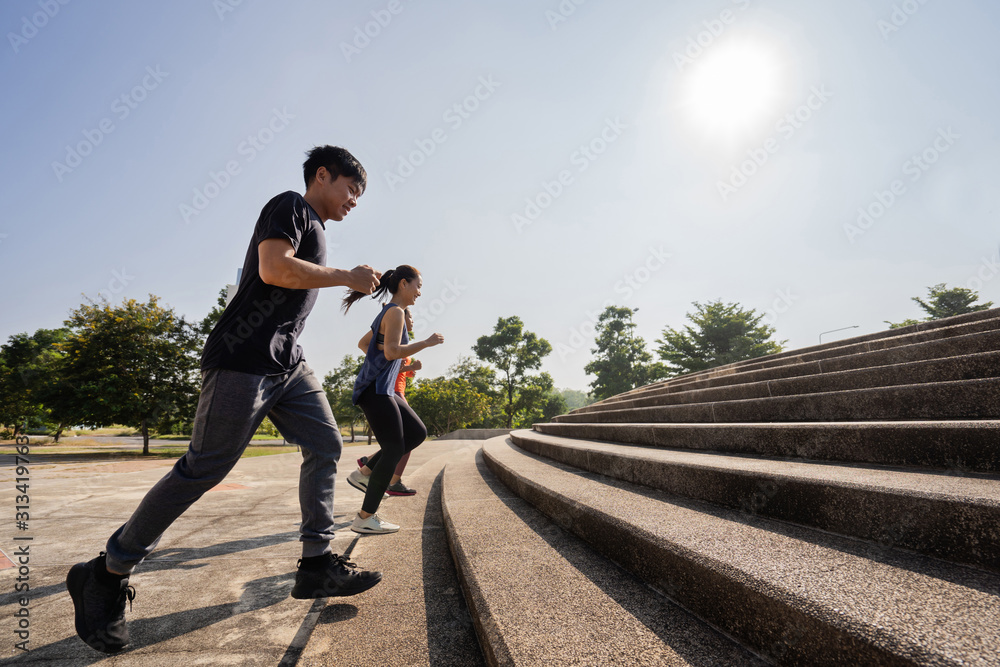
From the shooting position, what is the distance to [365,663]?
1.31 metres

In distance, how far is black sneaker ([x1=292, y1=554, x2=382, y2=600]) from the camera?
67.2 inches

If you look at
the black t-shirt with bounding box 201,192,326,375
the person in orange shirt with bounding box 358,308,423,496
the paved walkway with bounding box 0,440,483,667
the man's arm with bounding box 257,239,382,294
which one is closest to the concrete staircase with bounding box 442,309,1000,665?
the paved walkway with bounding box 0,440,483,667

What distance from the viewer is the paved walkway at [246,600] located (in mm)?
1422

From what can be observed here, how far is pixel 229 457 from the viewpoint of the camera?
167 centimetres

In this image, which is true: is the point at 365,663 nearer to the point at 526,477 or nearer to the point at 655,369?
the point at 526,477

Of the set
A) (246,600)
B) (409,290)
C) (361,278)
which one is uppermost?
(409,290)

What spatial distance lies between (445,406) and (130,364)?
17.7 m

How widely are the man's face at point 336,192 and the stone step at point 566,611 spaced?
1777 mm

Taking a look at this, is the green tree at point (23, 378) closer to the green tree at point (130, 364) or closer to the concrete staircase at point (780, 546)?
the green tree at point (130, 364)

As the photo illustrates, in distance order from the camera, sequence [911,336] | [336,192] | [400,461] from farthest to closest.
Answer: [911,336] → [400,461] → [336,192]

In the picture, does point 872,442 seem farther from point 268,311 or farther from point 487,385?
point 487,385

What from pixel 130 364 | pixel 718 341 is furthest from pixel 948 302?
pixel 130 364

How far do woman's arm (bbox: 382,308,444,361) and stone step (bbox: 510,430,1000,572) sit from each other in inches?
63.6

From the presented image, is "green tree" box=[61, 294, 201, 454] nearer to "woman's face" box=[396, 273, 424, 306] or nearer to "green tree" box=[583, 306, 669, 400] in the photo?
"woman's face" box=[396, 273, 424, 306]
